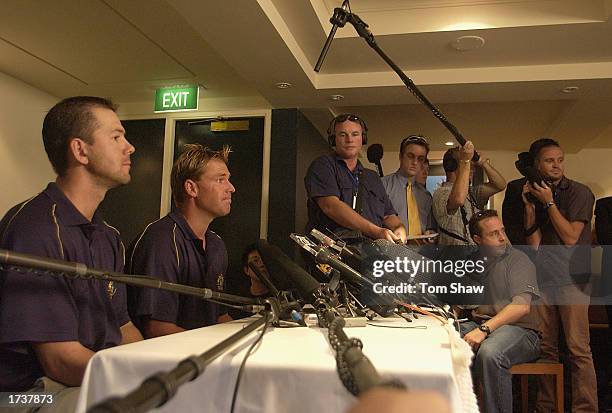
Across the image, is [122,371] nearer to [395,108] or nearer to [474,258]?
[474,258]

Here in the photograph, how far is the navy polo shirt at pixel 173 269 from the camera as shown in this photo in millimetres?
1303

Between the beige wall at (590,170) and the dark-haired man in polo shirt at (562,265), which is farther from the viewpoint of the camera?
the beige wall at (590,170)

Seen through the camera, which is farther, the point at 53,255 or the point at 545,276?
the point at 545,276

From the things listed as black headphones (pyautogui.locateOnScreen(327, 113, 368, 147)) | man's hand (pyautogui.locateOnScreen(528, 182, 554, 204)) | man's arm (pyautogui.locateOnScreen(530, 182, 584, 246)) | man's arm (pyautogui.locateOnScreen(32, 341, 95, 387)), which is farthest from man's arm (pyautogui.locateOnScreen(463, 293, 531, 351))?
man's arm (pyautogui.locateOnScreen(32, 341, 95, 387))

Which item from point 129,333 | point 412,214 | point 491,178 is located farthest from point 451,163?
point 129,333

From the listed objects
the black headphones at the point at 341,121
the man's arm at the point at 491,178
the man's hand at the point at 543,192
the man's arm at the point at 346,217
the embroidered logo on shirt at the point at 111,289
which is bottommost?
the embroidered logo on shirt at the point at 111,289

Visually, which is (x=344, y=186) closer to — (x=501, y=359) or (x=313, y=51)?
(x=501, y=359)

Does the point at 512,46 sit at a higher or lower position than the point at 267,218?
higher

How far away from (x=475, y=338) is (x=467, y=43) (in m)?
1.56

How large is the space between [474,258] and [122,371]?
6.67 ft

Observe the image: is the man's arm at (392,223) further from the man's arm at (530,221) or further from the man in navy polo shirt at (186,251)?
the man's arm at (530,221)

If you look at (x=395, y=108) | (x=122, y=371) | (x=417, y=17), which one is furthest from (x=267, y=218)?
(x=122, y=371)

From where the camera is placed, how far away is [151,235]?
1.43 metres

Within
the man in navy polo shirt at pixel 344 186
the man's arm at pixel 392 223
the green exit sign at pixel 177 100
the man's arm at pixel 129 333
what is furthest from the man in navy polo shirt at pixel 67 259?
the green exit sign at pixel 177 100
